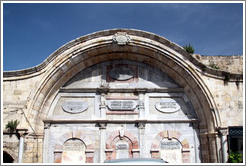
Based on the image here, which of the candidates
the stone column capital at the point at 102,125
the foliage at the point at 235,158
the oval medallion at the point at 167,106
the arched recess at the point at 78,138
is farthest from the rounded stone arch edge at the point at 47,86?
the stone column capital at the point at 102,125

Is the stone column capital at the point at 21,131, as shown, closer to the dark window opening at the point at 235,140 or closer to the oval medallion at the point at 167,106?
the oval medallion at the point at 167,106

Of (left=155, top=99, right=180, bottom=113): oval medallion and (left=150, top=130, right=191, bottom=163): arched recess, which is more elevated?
(left=155, top=99, right=180, bottom=113): oval medallion

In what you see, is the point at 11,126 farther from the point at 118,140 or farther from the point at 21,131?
the point at 118,140

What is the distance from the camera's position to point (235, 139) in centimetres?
785

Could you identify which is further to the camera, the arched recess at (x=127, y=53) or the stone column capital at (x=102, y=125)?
the stone column capital at (x=102, y=125)

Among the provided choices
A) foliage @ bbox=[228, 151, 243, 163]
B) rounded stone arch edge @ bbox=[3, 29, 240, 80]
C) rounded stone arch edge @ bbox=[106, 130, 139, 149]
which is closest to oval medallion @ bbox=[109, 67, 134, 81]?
rounded stone arch edge @ bbox=[3, 29, 240, 80]

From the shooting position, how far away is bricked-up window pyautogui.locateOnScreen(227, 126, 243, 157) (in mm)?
7762

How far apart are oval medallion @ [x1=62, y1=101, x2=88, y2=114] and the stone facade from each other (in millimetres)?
17

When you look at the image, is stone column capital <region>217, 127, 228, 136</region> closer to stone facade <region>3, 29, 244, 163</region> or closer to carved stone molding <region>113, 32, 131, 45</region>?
stone facade <region>3, 29, 244, 163</region>

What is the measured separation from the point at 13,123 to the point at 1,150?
0.87 m

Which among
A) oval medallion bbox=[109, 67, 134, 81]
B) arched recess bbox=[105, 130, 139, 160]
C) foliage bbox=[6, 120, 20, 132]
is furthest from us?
oval medallion bbox=[109, 67, 134, 81]

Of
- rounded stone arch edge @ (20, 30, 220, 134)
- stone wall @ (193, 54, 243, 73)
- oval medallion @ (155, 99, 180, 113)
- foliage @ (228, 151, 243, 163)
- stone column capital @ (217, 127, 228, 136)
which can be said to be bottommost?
foliage @ (228, 151, 243, 163)

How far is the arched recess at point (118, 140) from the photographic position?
8.59 metres

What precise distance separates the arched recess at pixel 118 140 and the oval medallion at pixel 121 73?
1999mm
